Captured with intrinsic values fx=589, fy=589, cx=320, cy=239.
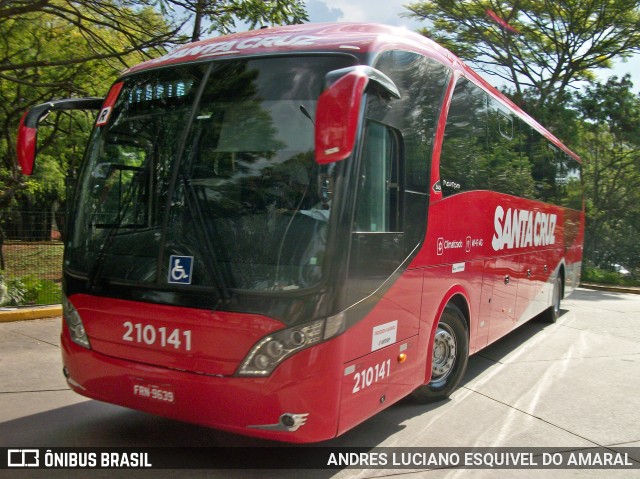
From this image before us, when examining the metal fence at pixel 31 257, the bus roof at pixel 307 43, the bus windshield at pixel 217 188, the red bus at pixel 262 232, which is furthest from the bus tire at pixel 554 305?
the metal fence at pixel 31 257

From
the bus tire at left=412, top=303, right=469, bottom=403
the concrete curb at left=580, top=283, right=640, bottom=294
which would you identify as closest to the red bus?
the bus tire at left=412, top=303, right=469, bottom=403

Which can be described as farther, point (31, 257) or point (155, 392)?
point (31, 257)

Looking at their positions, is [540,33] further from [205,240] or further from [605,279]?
[205,240]

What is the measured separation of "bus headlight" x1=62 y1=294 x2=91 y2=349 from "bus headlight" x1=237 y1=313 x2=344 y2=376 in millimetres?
1405

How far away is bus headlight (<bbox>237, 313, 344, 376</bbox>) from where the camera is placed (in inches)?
142

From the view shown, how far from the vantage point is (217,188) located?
3.94 metres

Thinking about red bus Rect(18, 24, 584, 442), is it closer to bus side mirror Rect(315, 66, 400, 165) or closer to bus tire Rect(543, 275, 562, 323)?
bus side mirror Rect(315, 66, 400, 165)

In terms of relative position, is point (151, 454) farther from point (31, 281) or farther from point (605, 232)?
point (605, 232)

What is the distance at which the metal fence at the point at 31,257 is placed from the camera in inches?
401

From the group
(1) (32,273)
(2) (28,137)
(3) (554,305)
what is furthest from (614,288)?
(2) (28,137)

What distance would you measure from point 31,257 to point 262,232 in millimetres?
10260

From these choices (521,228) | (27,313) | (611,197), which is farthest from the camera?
(611,197)

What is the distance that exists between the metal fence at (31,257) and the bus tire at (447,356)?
7175 millimetres

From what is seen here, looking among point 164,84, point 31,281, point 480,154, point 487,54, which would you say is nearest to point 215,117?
point 164,84
